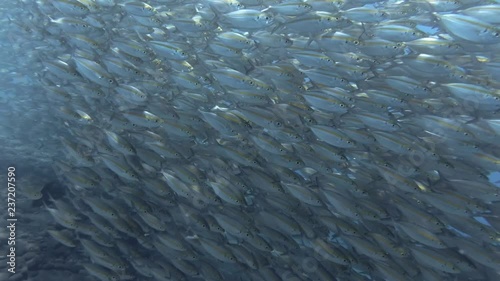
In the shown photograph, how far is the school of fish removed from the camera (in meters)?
5.11

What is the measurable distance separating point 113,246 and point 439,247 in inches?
193

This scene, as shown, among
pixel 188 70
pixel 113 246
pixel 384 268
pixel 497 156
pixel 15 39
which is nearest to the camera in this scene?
pixel 497 156

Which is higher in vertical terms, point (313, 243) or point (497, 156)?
point (497, 156)

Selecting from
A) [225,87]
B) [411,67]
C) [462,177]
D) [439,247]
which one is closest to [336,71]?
[411,67]

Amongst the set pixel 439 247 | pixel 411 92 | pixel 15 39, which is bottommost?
pixel 439 247

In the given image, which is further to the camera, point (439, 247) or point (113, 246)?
point (113, 246)

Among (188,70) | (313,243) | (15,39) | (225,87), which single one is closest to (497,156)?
(313,243)

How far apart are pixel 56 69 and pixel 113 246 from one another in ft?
9.83

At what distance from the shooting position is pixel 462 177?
17.1 ft

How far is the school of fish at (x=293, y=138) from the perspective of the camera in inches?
201

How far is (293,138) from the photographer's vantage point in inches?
223

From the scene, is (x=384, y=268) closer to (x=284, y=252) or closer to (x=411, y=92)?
(x=284, y=252)

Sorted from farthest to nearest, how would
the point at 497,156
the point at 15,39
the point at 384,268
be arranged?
1. the point at 15,39
2. the point at 384,268
3. the point at 497,156

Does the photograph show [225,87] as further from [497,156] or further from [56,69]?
[497,156]
